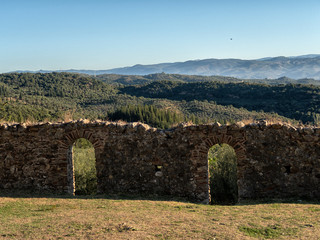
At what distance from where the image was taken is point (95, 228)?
670 cm

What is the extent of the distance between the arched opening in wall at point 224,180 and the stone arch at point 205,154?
168cm

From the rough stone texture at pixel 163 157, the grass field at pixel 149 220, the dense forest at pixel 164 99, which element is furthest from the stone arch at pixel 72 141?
the dense forest at pixel 164 99

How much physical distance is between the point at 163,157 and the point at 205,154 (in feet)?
4.66

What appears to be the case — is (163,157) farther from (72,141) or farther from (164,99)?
(164,99)

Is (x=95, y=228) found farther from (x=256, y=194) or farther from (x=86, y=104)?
(x=86, y=104)

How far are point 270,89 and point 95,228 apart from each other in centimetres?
7518

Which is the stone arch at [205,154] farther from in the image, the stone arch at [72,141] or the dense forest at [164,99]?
the dense forest at [164,99]

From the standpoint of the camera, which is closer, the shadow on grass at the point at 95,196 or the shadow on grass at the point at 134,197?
the shadow on grass at the point at 134,197

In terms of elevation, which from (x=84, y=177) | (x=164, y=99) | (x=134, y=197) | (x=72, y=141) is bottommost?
(x=84, y=177)

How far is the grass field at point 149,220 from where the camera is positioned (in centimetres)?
640

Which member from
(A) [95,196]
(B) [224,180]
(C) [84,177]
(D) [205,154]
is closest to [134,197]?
(A) [95,196]

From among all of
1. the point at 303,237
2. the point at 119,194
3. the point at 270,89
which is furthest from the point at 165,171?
the point at 270,89

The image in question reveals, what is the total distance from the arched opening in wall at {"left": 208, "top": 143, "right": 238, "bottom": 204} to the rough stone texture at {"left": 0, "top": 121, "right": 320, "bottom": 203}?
188cm

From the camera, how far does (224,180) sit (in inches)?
486
